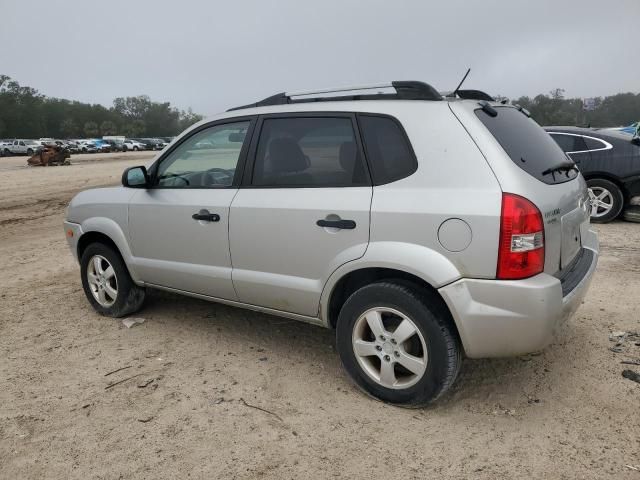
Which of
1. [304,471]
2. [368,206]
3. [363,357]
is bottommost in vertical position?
[304,471]

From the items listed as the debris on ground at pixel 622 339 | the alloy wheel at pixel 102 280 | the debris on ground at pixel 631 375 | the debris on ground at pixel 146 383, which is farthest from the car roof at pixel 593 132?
the debris on ground at pixel 146 383

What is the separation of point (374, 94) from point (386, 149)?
446mm

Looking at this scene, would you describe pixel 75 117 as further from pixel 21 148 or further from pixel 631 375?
pixel 631 375

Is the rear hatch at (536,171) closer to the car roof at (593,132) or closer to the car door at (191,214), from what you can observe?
the car door at (191,214)

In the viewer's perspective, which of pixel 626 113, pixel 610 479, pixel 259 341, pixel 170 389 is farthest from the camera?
pixel 626 113

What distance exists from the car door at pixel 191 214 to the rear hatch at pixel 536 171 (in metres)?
1.60

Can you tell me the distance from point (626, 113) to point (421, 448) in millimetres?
50530

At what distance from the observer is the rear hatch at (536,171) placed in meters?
2.73

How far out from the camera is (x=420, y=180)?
290 centimetres

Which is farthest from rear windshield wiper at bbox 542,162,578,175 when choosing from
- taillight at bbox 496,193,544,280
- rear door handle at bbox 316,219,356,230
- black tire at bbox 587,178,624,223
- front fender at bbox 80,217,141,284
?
black tire at bbox 587,178,624,223

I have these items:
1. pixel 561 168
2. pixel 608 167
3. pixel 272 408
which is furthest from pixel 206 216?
pixel 608 167

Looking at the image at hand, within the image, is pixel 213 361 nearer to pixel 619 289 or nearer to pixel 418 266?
pixel 418 266

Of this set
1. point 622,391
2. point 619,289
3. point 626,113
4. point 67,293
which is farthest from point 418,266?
point 626,113

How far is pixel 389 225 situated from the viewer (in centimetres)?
292
